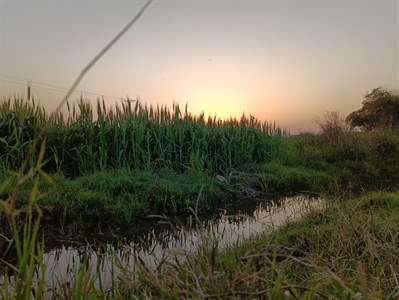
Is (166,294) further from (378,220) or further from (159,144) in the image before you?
(159,144)

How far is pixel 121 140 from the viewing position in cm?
756

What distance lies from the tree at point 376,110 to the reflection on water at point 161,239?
22837 mm

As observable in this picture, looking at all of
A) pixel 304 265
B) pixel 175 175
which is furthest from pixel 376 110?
pixel 304 265

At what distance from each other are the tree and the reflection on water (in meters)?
22.8

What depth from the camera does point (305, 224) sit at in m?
4.49

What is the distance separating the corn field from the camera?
22.5ft

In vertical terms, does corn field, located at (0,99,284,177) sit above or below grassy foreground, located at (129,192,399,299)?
above

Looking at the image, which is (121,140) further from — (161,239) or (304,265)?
(304,265)

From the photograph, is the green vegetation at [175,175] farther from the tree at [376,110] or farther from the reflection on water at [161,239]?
the tree at [376,110]

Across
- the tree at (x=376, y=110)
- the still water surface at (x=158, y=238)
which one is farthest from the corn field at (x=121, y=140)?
the tree at (x=376, y=110)

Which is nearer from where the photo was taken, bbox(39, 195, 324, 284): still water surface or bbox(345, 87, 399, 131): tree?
bbox(39, 195, 324, 284): still water surface

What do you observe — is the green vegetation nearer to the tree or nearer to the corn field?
the corn field

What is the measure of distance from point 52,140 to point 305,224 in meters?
4.79

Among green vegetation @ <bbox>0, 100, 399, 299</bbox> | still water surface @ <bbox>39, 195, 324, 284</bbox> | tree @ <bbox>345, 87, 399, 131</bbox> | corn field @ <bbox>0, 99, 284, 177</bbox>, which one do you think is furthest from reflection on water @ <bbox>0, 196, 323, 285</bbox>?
tree @ <bbox>345, 87, 399, 131</bbox>
